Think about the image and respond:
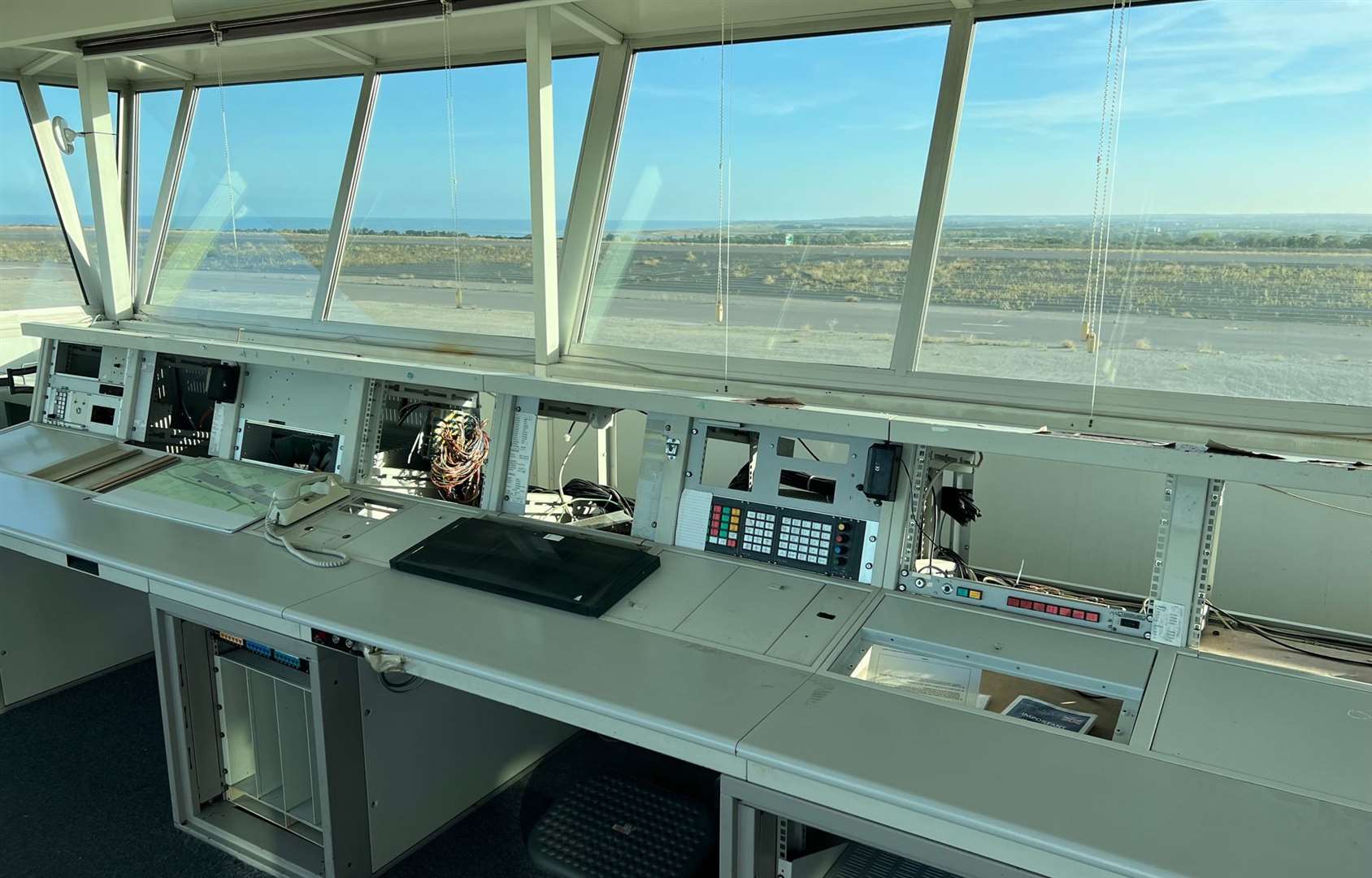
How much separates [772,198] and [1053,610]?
1.98 metres

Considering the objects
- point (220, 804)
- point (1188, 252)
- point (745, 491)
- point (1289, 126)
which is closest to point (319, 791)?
point (220, 804)

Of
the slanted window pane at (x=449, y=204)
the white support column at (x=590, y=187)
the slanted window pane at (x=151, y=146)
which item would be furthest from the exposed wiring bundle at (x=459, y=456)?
the slanted window pane at (x=151, y=146)

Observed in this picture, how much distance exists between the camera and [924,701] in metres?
1.49

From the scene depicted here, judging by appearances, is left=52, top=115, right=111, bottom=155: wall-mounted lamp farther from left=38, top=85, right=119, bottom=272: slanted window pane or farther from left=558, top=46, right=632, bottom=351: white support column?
left=558, top=46, right=632, bottom=351: white support column

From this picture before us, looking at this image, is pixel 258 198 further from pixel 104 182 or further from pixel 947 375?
pixel 947 375

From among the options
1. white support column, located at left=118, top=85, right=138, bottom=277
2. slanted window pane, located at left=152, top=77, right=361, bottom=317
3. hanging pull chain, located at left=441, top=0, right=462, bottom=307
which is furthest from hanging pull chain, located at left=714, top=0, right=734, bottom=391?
white support column, located at left=118, top=85, right=138, bottom=277

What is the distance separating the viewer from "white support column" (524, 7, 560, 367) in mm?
2859

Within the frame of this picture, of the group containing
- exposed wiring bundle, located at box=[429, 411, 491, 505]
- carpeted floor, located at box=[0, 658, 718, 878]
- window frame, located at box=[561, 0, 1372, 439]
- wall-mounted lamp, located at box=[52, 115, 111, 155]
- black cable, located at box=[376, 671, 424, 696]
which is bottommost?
carpeted floor, located at box=[0, 658, 718, 878]

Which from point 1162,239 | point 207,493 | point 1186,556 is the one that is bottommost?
point 207,493

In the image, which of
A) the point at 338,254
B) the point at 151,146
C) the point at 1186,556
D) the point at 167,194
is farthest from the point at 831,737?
the point at 151,146

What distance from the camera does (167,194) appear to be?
478 cm

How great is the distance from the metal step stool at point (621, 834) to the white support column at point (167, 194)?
14.3 feet

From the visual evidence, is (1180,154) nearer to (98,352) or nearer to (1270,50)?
(1270,50)

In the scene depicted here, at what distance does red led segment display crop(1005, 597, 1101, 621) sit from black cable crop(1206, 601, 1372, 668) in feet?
0.68
